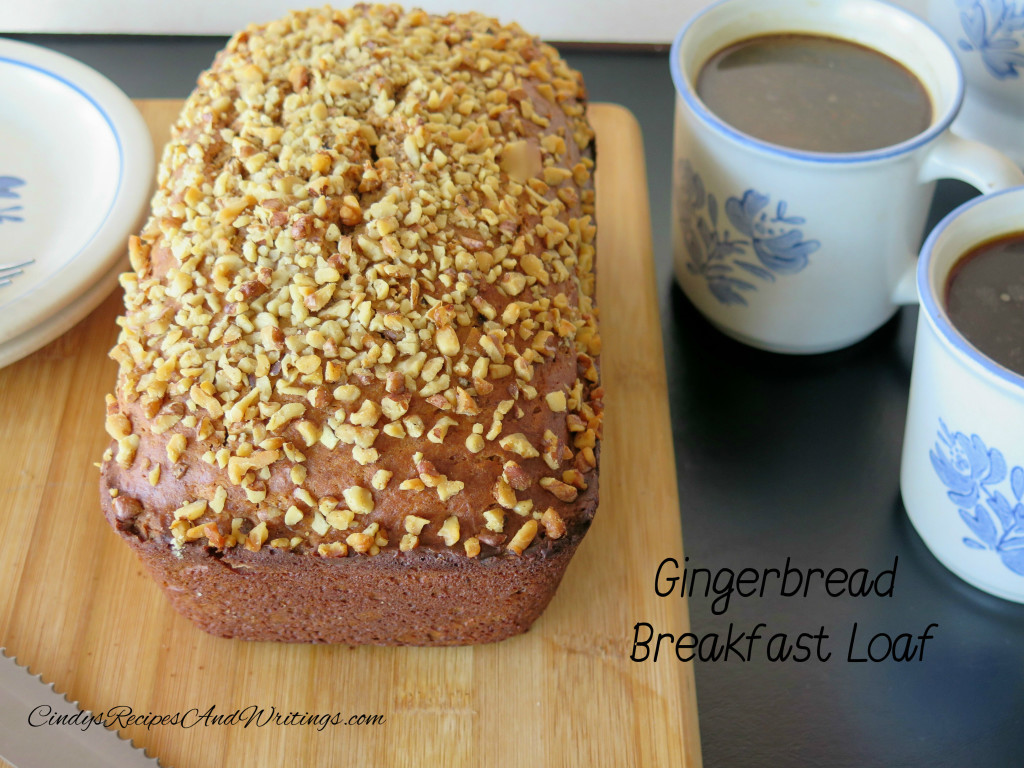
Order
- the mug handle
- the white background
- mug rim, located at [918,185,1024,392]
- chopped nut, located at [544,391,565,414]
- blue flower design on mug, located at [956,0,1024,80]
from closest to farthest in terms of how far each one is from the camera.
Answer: mug rim, located at [918,185,1024,392] < chopped nut, located at [544,391,565,414] < the mug handle < blue flower design on mug, located at [956,0,1024,80] < the white background

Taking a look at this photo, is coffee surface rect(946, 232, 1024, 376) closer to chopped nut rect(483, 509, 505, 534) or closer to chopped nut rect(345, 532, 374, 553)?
chopped nut rect(483, 509, 505, 534)

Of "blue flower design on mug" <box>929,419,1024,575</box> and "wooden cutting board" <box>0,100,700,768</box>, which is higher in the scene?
"blue flower design on mug" <box>929,419,1024,575</box>

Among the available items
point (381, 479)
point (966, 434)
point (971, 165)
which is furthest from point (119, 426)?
point (971, 165)

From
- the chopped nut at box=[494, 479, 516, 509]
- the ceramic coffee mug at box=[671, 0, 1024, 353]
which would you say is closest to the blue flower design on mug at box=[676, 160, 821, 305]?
the ceramic coffee mug at box=[671, 0, 1024, 353]

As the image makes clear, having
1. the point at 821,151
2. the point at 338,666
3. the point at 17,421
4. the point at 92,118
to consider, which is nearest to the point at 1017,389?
the point at 821,151

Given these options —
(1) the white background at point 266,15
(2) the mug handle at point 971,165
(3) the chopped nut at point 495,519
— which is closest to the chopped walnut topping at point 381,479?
(3) the chopped nut at point 495,519

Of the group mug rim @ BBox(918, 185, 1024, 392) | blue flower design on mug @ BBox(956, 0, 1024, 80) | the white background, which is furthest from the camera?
the white background
